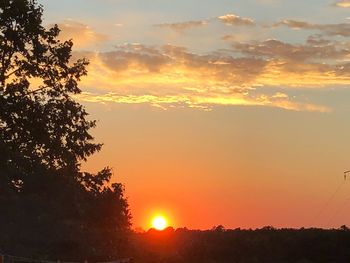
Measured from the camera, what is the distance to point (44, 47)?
3056 cm

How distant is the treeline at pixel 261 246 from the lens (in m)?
79.2

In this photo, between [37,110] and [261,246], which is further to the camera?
[261,246]

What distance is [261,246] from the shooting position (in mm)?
86188

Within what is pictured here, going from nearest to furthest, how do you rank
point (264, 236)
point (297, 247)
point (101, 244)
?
1. point (101, 244)
2. point (297, 247)
3. point (264, 236)

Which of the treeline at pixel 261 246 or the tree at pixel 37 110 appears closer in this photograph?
the tree at pixel 37 110

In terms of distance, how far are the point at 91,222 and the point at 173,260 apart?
1042cm

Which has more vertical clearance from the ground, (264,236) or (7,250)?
(264,236)

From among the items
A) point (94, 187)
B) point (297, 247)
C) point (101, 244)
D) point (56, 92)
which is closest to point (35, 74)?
point (56, 92)

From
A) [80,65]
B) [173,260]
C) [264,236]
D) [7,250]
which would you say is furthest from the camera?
[264,236]

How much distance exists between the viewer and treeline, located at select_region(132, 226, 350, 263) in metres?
79.2

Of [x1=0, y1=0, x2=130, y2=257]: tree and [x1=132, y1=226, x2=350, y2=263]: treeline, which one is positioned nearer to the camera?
[x1=0, y1=0, x2=130, y2=257]: tree

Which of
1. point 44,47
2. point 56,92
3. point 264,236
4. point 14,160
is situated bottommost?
point 14,160

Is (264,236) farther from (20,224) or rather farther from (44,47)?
(44,47)

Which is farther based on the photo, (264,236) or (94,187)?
(264,236)
